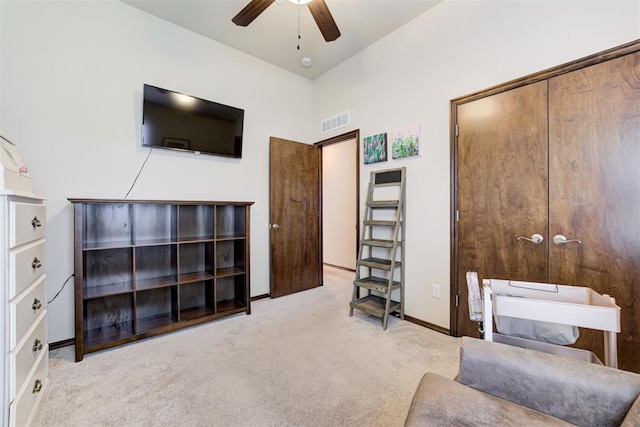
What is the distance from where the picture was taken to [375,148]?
2.99 m

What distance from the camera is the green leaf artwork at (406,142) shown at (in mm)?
2623

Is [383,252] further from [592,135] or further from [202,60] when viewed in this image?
[202,60]

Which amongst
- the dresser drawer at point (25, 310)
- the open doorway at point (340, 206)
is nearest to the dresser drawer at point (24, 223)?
the dresser drawer at point (25, 310)

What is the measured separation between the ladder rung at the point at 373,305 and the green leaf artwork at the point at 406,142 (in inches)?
60.0

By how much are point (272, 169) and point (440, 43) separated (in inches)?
86.0

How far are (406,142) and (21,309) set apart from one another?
9.68ft

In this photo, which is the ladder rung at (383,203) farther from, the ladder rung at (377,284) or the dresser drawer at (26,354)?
the dresser drawer at (26,354)

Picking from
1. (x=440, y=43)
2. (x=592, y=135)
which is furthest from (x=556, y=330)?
(x=440, y=43)

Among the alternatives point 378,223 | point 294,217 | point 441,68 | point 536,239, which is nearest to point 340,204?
point 294,217

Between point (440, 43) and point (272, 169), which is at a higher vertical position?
point (440, 43)

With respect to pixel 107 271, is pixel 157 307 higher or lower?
lower

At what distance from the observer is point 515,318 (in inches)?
47.2

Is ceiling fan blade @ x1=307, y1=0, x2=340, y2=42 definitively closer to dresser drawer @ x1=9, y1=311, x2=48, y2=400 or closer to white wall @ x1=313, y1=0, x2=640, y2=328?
white wall @ x1=313, y1=0, x2=640, y2=328

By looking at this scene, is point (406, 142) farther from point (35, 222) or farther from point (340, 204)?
point (35, 222)
